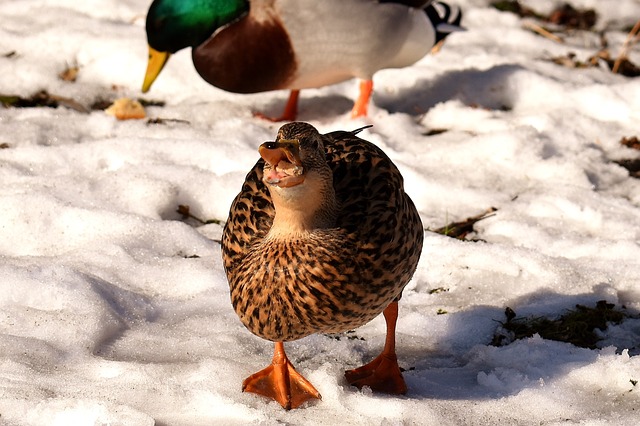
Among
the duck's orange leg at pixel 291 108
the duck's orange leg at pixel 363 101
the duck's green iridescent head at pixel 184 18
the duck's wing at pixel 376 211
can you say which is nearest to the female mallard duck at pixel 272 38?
the duck's green iridescent head at pixel 184 18

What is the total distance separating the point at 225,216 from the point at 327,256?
1912mm

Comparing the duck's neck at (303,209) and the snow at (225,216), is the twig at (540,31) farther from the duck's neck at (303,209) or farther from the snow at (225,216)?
the duck's neck at (303,209)

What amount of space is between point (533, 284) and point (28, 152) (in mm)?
2515

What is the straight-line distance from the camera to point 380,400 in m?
3.02

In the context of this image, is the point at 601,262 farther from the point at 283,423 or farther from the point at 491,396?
the point at 283,423

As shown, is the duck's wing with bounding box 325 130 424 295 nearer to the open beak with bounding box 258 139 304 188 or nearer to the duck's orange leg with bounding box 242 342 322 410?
the open beak with bounding box 258 139 304 188

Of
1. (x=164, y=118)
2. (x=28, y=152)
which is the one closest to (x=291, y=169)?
(x=28, y=152)

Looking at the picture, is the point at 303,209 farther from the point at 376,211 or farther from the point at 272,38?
the point at 272,38

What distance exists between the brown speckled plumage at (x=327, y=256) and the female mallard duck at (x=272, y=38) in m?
2.41

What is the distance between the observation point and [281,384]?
3045mm

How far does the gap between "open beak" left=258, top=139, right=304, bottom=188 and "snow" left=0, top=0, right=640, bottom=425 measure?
776 millimetres

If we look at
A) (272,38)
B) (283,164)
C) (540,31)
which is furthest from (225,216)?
(540,31)

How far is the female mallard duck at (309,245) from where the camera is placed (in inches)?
106

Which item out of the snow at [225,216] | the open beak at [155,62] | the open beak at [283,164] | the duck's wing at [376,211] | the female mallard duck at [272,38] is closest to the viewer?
the open beak at [283,164]
